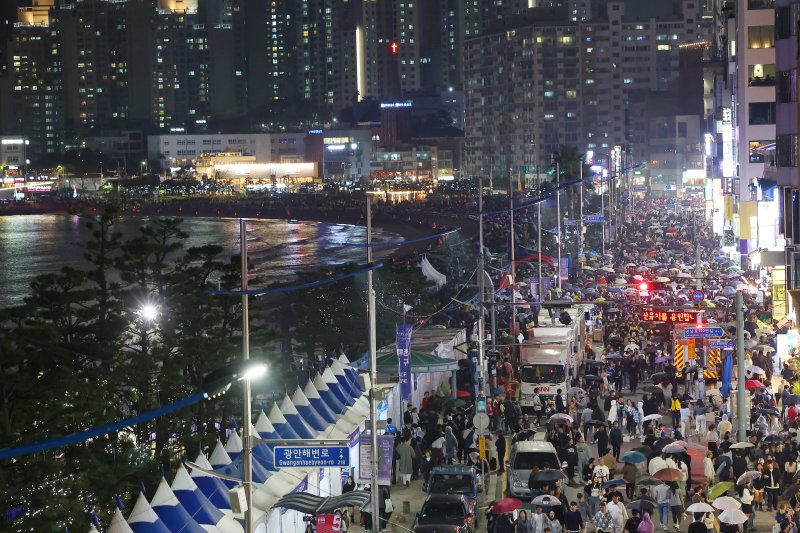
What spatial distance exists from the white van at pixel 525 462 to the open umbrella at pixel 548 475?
52 cm

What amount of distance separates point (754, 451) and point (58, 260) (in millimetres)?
126942

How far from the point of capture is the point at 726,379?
32250mm

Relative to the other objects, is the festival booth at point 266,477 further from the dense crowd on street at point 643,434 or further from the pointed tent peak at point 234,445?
the dense crowd on street at point 643,434

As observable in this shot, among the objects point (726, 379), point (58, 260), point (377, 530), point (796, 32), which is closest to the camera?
point (377, 530)

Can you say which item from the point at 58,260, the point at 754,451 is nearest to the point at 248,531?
the point at 754,451

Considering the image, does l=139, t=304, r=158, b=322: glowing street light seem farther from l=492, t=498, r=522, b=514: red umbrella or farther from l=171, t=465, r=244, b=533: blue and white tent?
l=171, t=465, r=244, b=533: blue and white tent

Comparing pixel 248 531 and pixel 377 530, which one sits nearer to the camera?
pixel 248 531

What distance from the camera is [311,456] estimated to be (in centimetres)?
1778

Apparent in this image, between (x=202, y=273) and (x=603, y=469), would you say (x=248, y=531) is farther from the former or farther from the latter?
(x=202, y=273)

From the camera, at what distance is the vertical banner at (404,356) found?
2912 cm

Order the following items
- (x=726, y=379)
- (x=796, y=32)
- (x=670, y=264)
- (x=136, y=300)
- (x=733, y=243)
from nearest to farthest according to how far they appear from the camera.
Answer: (x=726, y=379), (x=136, y=300), (x=796, y=32), (x=670, y=264), (x=733, y=243)

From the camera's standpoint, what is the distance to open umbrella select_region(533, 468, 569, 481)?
939 inches

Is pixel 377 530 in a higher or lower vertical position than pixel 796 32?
lower

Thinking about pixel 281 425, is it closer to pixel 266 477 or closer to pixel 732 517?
pixel 266 477
